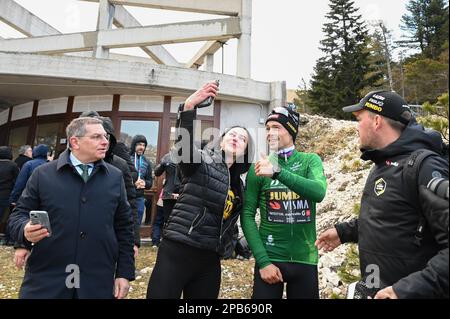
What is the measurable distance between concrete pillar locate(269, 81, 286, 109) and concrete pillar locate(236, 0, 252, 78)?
1.96 metres

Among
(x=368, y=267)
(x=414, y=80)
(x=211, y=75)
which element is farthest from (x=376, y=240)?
(x=414, y=80)

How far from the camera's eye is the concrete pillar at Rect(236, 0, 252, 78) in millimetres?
11125

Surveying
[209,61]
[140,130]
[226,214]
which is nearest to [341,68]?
[209,61]

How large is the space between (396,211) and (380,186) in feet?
0.66

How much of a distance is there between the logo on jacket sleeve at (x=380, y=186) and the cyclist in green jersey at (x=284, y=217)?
1.55ft

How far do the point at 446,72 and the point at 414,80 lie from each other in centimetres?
2818

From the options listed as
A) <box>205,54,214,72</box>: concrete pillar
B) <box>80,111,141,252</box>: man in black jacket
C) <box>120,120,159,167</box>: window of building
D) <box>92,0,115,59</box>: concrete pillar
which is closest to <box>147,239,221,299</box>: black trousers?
<box>80,111,141,252</box>: man in black jacket

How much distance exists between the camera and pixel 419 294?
1.32 meters

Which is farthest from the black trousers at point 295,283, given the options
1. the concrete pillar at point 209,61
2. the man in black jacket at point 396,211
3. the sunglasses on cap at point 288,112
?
the concrete pillar at point 209,61

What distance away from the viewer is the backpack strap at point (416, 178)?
1567 mm

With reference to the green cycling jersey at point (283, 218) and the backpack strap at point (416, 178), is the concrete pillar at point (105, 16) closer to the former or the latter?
the green cycling jersey at point (283, 218)

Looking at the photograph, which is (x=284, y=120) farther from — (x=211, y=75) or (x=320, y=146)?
(x=320, y=146)

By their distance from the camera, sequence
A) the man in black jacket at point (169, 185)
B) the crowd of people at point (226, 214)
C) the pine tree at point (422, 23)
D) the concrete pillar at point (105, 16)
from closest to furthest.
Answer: the crowd of people at point (226, 214), the man in black jacket at point (169, 185), the concrete pillar at point (105, 16), the pine tree at point (422, 23)
